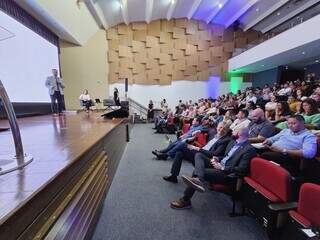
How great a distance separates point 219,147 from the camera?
3.00 metres

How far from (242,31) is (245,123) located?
11787 millimetres

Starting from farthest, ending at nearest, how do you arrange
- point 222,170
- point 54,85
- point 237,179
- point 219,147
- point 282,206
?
1. point 54,85
2. point 219,147
3. point 222,170
4. point 237,179
5. point 282,206

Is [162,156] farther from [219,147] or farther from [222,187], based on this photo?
[222,187]

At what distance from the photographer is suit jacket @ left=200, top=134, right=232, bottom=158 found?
2975mm

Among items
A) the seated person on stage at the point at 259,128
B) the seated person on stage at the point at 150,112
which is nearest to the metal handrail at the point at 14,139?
the seated person on stage at the point at 259,128

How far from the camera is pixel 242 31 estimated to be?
13828 mm

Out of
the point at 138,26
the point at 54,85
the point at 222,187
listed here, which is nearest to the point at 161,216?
the point at 222,187

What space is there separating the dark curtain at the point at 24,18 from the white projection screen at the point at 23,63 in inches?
5.2

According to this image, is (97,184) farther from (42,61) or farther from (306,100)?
(42,61)

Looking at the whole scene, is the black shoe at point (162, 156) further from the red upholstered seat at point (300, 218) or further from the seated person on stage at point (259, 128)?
the red upholstered seat at point (300, 218)

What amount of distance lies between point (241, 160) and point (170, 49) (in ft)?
38.1

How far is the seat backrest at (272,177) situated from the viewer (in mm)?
1696

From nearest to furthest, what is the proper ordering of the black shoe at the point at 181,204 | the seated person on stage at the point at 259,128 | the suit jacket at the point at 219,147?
the black shoe at the point at 181,204, the suit jacket at the point at 219,147, the seated person on stage at the point at 259,128

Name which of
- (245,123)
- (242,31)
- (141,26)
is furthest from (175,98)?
(245,123)
